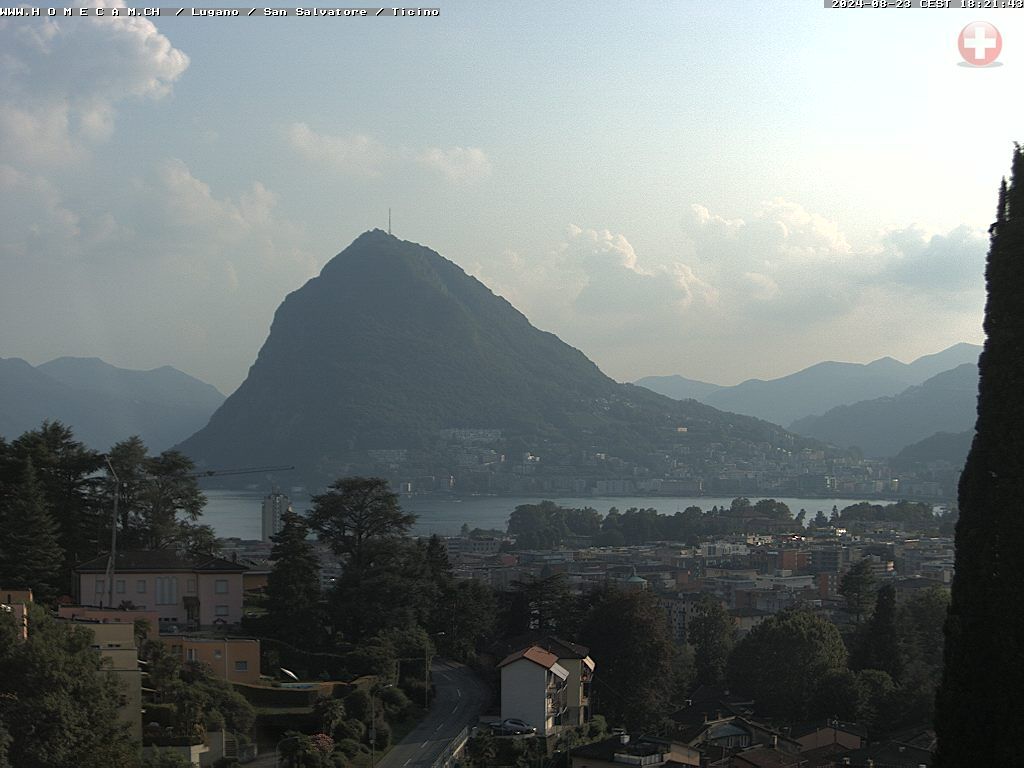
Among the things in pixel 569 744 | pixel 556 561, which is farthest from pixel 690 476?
pixel 569 744

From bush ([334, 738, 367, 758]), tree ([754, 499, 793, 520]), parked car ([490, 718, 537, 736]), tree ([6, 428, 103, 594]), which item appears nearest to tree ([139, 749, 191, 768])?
bush ([334, 738, 367, 758])

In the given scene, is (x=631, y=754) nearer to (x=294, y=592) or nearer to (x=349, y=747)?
(x=349, y=747)

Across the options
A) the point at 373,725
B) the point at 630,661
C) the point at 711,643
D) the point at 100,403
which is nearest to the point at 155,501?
the point at 373,725

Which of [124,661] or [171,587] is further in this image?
[171,587]

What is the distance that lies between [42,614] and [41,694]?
1.31m

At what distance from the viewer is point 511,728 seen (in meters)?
15.0

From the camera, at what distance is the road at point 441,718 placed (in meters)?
13.4

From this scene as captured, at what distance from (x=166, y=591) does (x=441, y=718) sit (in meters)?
3.86

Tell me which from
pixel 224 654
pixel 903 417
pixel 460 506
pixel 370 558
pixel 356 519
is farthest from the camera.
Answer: pixel 903 417

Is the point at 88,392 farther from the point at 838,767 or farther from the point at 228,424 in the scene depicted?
the point at 838,767

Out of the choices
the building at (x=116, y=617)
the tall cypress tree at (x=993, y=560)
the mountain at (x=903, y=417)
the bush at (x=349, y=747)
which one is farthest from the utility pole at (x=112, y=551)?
the mountain at (x=903, y=417)

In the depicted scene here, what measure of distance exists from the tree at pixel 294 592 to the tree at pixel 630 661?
395cm

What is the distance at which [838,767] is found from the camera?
47.6ft

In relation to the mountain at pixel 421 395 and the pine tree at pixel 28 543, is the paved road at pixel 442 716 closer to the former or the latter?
the pine tree at pixel 28 543
